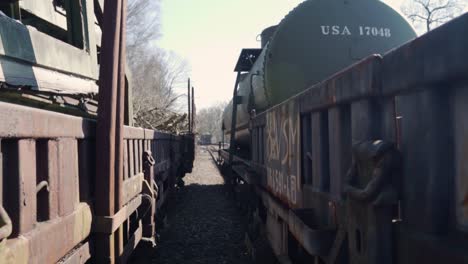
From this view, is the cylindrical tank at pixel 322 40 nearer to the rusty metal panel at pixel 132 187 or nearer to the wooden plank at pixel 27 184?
the rusty metal panel at pixel 132 187

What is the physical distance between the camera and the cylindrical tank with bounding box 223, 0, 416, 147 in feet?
17.7

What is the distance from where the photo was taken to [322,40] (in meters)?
5.44

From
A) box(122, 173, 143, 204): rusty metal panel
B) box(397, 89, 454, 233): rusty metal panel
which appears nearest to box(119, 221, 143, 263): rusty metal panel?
box(122, 173, 143, 204): rusty metal panel

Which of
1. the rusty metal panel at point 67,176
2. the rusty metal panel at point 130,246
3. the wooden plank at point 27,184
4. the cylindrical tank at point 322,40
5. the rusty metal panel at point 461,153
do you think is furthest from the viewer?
the cylindrical tank at point 322,40

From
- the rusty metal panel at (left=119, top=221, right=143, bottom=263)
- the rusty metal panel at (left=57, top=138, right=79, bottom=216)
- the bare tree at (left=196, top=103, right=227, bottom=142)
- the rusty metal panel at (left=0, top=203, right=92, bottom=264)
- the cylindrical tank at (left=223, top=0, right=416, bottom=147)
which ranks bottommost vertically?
the rusty metal panel at (left=119, top=221, right=143, bottom=263)

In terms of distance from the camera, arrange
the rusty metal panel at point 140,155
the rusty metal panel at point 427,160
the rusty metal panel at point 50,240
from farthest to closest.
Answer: the rusty metal panel at point 140,155 < the rusty metal panel at point 50,240 < the rusty metal panel at point 427,160

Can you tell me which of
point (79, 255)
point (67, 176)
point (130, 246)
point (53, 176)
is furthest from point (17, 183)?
point (130, 246)

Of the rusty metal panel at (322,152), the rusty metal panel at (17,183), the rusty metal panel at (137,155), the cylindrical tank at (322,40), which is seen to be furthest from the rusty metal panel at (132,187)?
the cylindrical tank at (322,40)

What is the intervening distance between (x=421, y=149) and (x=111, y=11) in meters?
2.01

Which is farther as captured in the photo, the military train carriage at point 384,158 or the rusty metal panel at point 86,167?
the rusty metal panel at point 86,167

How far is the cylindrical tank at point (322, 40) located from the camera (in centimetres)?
541

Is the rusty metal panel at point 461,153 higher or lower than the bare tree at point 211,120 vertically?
lower

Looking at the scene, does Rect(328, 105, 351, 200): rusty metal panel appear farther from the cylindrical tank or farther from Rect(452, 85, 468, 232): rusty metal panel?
the cylindrical tank

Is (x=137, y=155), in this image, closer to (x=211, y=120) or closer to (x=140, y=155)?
(x=140, y=155)
